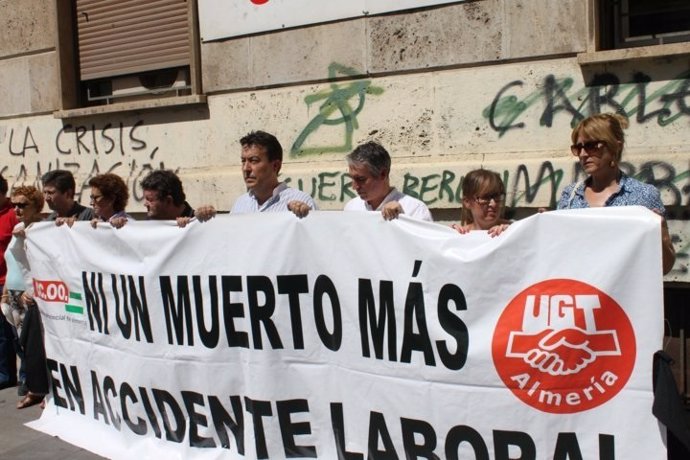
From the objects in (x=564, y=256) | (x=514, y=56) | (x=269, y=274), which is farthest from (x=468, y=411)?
(x=514, y=56)

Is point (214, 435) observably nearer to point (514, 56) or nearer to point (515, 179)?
point (515, 179)

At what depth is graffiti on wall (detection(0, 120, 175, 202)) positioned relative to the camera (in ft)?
24.7

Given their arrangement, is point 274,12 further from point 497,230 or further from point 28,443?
point 497,230

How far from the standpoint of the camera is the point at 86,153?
796 centimetres

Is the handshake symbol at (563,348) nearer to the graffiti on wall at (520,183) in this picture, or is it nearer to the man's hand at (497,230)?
the man's hand at (497,230)

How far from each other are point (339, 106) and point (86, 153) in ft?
9.28

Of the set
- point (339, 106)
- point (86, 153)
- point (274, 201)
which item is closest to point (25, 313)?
point (274, 201)

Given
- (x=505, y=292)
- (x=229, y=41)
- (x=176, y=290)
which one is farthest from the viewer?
(x=229, y=41)

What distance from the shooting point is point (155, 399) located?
4.71 m

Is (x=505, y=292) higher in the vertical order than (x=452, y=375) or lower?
higher

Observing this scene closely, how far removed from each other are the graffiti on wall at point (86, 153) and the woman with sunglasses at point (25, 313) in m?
1.34

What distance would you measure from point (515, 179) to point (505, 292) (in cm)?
220

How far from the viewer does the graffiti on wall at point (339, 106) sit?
6277 millimetres

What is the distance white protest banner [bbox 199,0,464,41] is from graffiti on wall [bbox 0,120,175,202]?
118cm
